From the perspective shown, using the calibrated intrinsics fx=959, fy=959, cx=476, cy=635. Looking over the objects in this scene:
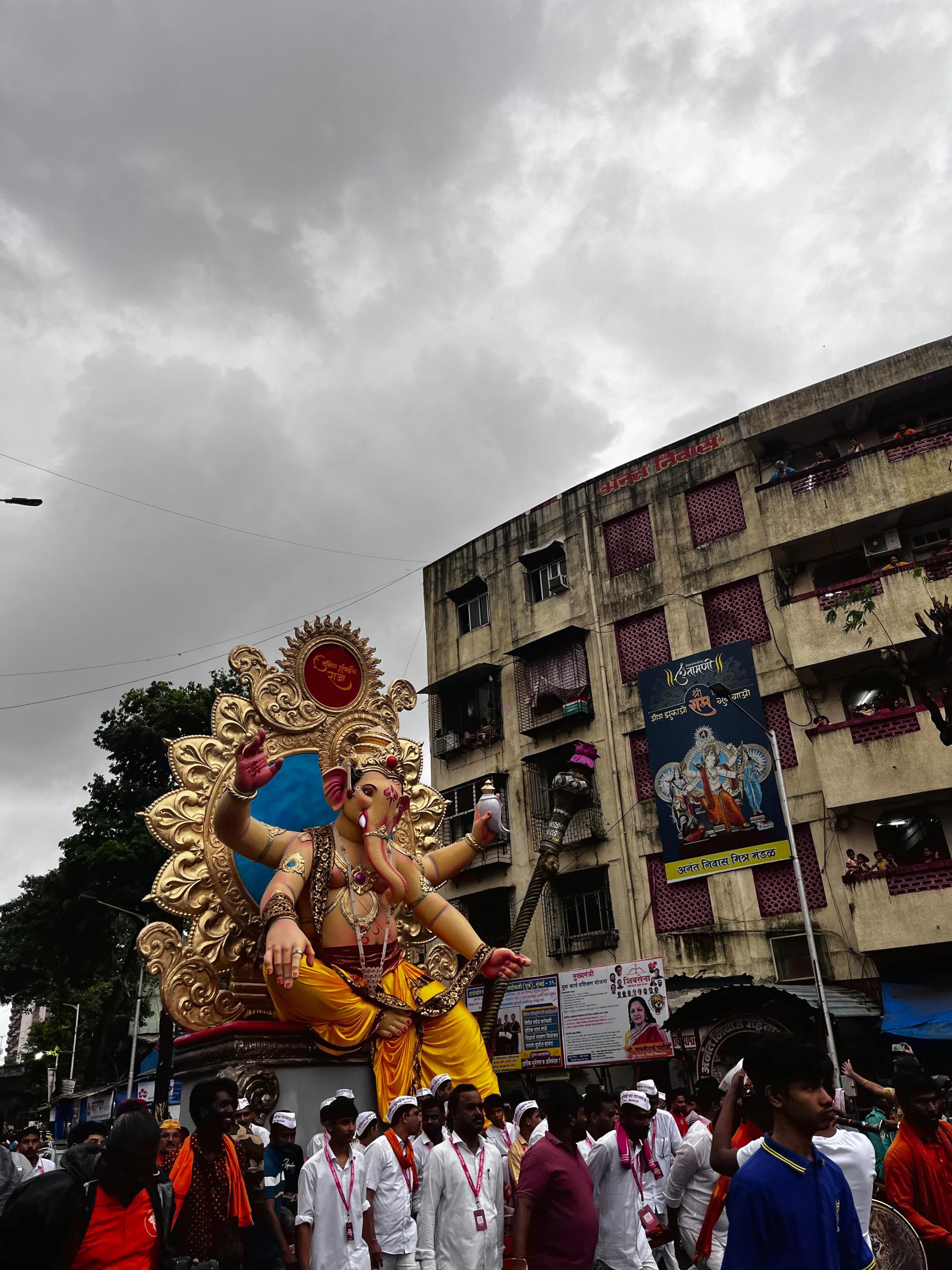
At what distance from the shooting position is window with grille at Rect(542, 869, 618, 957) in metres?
21.0

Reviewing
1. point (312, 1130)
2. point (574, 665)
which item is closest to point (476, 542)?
point (574, 665)

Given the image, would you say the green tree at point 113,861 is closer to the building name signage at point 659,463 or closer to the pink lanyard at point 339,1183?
the building name signage at point 659,463

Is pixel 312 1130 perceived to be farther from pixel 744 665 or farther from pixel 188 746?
pixel 744 665

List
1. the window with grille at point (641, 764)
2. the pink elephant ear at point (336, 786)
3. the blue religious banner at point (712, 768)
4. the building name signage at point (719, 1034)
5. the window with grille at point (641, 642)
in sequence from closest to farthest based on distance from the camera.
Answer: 1. the pink elephant ear at point (336, 786)
2. the building name signage at point (719, 1034)
3. the blue religious banner at point (712, 768)
4. the window with grille at point (641, 764)
5. the window with grille at point (641, 642)

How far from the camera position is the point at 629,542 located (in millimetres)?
23797

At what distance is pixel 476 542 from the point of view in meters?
27.2

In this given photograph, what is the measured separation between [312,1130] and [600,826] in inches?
514

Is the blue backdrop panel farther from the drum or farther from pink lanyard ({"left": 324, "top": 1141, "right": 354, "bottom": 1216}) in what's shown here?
the drum

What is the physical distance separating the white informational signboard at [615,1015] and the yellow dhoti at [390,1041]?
791 cm

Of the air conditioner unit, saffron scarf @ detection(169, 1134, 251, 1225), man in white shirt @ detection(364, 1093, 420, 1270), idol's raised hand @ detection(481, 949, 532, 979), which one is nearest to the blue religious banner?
the air conditioner unit

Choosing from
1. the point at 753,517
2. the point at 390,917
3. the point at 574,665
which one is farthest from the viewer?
the point at 574,665

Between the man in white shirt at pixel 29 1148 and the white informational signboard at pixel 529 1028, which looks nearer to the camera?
the man in white shirt at pixel 29 1148

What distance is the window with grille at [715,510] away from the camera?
72.2 feet

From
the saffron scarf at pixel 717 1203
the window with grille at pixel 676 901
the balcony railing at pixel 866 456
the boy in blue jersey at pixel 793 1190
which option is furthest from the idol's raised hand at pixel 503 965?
the balcony railing at pixel 866 456
